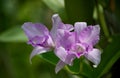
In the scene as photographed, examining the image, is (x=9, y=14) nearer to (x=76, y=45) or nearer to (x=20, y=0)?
(x=20, y=0)

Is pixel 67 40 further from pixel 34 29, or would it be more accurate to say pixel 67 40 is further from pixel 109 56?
pixel 109 56

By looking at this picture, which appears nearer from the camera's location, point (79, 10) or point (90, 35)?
point (90, 35)

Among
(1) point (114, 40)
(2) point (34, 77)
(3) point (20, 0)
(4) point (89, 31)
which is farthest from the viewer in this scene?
(3) point (20, 0)

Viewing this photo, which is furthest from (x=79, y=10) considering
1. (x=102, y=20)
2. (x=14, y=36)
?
(x=14, y=36)

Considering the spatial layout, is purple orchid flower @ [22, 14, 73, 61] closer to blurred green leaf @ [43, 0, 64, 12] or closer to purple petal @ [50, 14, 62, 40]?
purple petal @ [50, 14, 62, 40]

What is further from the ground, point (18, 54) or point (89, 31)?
point (89, 31)

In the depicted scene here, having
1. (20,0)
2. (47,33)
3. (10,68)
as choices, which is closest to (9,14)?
(20,0)

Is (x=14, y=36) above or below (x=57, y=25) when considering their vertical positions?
below
